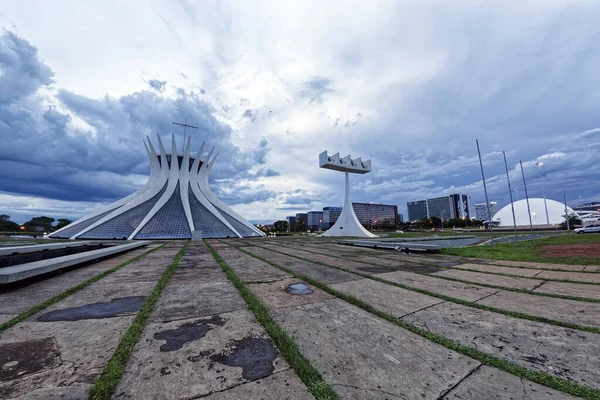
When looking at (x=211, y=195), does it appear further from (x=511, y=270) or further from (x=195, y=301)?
(x=511, y=270)

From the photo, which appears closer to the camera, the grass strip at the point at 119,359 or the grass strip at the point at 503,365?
the grass strip at the point at 119,359

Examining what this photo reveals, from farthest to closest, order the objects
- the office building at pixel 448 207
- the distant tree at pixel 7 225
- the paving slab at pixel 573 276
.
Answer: the office building at pixel 448 207, the distant tree at pixel 7 225, the paving slab at pixel 573 276

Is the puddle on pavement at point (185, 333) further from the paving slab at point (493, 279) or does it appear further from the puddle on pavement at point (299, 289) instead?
the paving slab at point (493, 279)

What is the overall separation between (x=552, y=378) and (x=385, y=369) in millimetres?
1647

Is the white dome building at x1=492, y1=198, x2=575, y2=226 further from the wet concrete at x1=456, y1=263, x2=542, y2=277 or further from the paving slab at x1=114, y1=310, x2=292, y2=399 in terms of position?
the paving slab at x1=114, y1=310, x2=292, y2=399

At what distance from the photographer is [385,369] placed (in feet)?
8.25

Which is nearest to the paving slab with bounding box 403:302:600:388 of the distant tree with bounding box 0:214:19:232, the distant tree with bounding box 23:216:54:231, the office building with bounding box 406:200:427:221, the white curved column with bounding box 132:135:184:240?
the white curved column with bounding box 132:135:184:240

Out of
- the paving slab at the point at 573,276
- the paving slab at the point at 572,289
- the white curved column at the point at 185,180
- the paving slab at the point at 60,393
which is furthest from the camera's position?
the white curved column at the point at 185,180

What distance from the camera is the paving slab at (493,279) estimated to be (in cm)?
606

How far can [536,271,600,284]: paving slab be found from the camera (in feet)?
21.4

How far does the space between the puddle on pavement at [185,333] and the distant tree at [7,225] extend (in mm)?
99486

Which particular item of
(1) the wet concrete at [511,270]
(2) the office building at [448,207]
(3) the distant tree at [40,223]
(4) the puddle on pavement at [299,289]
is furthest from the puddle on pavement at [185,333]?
(2) the office building at [448,207]

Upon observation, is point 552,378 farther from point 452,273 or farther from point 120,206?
point 120,206

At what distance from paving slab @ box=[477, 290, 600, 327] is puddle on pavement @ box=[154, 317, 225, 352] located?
5.21 meters
